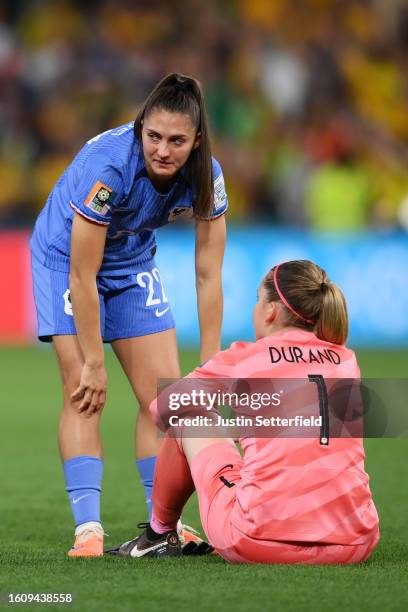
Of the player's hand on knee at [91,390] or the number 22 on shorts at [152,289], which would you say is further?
the number 22 on shorts at [152,289]

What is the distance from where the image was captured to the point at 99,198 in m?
4.07

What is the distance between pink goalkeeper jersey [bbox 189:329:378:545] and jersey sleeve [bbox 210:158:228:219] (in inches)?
36.1

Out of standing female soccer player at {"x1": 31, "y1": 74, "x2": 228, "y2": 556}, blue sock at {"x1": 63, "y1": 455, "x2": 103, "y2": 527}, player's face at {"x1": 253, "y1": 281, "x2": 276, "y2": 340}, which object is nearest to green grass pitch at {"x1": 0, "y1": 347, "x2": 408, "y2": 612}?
blue sock at {"x1": 63, "y1": 455, "x2": 103, "y2": 527}

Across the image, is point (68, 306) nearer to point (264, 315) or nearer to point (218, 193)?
point (218, 193)

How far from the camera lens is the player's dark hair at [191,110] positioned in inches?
160

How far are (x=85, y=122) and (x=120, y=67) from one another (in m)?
0.84

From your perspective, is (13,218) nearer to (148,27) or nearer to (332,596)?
(148,27)

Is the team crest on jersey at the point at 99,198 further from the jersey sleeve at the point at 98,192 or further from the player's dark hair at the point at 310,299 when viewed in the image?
the player's dark hair at the point at 310,299

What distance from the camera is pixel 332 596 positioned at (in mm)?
3258

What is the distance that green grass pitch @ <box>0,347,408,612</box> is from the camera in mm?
3236

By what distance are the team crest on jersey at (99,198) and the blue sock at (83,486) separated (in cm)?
92

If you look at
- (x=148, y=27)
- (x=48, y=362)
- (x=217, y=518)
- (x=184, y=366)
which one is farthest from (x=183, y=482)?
(x=148, y=27)

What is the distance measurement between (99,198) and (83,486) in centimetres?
105
